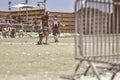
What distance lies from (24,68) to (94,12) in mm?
3567

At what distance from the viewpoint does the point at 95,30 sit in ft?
30.3

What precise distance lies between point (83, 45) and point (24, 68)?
3529mm

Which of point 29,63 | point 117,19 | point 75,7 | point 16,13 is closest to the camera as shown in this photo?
point 75,7

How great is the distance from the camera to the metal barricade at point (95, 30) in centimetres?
866

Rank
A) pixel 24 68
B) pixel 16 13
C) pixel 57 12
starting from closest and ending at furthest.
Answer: pixel 24 68 < pixel 57 12 < pixel 16 13

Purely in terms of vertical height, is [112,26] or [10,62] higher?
[112,26]

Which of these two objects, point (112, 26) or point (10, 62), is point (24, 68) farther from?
point (112, 26)

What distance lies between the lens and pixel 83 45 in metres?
8.88

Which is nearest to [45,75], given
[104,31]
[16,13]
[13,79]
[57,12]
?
[13,79]

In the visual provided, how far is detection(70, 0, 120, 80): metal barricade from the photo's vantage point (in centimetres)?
866

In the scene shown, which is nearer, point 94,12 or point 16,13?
point 94,12

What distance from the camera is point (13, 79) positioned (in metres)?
9.91

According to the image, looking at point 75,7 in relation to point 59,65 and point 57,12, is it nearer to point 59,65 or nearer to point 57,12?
point 59,65

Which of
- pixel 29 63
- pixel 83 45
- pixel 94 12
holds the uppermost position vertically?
pixel 94 12
